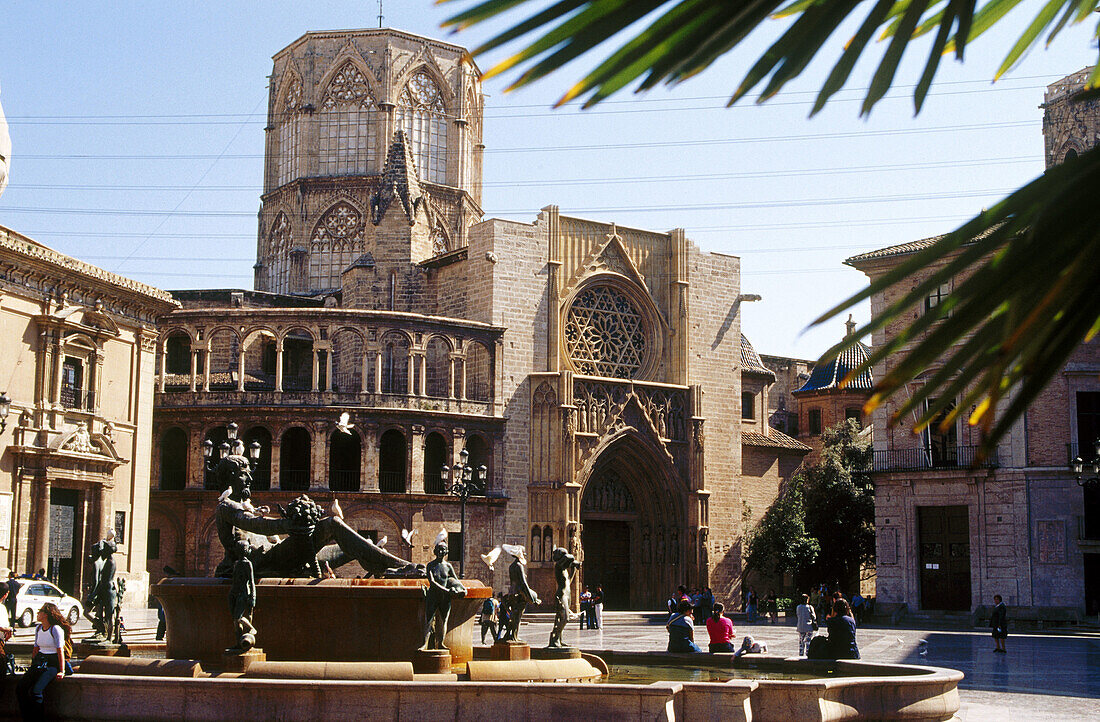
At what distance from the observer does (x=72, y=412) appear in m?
30.9

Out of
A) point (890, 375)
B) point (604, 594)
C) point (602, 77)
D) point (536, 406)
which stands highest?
point (536, 406)

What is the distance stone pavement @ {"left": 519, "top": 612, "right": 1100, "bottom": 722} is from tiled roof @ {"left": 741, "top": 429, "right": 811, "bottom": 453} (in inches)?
457

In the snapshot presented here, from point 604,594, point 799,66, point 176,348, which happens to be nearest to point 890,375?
point 799,66

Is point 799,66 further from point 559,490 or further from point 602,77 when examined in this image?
point 559,490

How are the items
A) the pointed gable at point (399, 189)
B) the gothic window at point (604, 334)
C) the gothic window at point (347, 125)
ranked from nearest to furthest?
the gothic window at point (604, 334)
the pointed gable at point (399, 189)
the gothic window at point (347, 125)

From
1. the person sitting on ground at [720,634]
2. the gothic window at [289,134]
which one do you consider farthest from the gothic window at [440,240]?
the person sitting on ground at [720,634]

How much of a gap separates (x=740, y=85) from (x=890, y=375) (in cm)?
33

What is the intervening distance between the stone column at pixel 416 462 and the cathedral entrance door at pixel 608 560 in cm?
709

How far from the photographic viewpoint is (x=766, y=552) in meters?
46.0

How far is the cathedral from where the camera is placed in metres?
39.9

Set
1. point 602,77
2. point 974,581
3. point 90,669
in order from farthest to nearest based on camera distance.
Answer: point 974,581 → point 90,669 → point 602,77

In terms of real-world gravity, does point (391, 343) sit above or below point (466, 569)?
above

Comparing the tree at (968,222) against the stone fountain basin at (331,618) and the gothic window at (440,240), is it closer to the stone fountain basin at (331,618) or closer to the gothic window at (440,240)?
the stone fountain basin at (331,618)

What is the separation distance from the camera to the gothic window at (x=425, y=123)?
57.3 metres
